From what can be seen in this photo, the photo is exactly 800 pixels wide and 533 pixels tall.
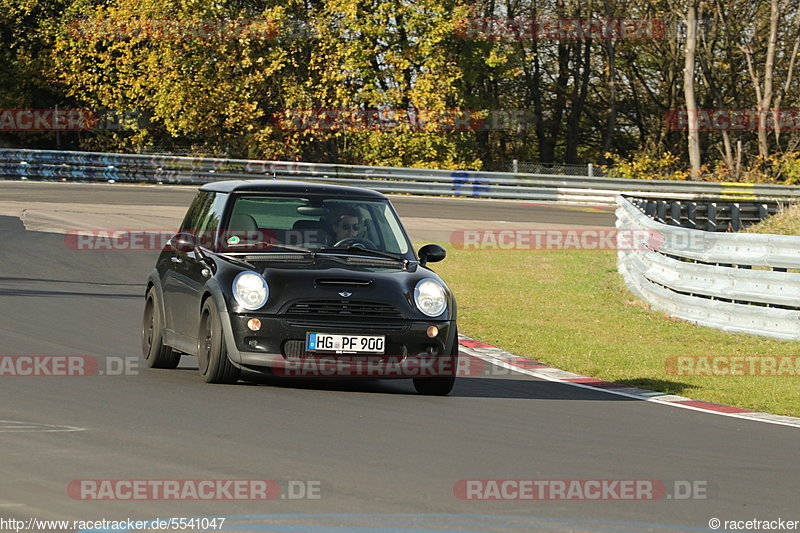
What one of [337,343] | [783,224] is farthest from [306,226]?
[783,224]

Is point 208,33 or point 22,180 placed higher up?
point 208,33

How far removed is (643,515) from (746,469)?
149 cm

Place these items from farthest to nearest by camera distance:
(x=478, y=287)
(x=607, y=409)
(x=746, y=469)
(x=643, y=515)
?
(x=478, y=287)
(x=607, y=409)
(x=746, y=469)
(x=643, y=515)

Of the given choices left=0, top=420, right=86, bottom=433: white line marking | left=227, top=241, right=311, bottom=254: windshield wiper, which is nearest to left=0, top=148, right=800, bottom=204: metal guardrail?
left=227, top=241, right=311, bottom=254: windshield wiper

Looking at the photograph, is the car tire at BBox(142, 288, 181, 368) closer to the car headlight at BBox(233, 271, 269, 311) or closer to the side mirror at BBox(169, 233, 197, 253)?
the side mirror at BBox(169, 233, 197, 253)

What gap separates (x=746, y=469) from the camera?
6891 mm

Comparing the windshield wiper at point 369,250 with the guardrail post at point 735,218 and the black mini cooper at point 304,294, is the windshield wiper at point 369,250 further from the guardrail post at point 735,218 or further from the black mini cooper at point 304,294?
the guardrail post at point 735,218

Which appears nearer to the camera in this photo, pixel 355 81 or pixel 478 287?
pixel 478 287

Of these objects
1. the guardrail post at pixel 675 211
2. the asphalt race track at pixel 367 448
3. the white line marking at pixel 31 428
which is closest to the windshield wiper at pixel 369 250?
the asphalt race track at pixel 367 448

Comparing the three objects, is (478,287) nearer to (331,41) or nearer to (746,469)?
(746,469)

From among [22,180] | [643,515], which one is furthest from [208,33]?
[643,515]

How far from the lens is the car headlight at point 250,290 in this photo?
897 cm

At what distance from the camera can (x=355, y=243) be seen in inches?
394

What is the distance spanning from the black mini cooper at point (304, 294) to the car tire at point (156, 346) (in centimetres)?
1
